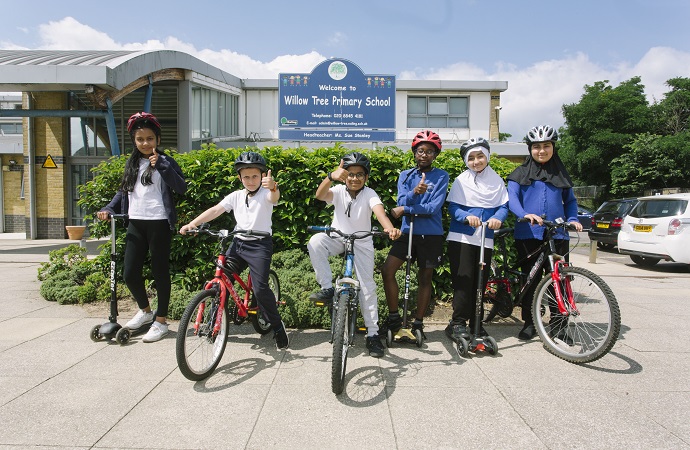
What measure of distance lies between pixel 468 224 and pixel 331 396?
6.77ft

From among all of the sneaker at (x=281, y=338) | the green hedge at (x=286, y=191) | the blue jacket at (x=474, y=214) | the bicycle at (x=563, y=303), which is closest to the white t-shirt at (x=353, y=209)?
the blue jacket at (x=474, y=214)

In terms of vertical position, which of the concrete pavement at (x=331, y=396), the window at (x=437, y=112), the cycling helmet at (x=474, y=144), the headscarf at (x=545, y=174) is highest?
the window at (x=437, y=112)

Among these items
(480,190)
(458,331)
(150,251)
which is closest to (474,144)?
(480,190)

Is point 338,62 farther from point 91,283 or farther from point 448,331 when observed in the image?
point 448,331

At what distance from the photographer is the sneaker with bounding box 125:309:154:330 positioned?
15.4ft

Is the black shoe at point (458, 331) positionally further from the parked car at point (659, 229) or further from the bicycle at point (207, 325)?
the parked car at point (659, 229)

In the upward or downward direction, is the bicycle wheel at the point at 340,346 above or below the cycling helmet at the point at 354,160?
below

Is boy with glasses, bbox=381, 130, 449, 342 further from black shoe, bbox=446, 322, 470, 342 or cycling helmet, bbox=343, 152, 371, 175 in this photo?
cycling helmet, bbox=343, 152, 371, 175

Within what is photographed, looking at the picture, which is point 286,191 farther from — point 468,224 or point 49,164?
point 49,164

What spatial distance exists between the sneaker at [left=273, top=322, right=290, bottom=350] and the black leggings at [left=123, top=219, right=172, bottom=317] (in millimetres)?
1217

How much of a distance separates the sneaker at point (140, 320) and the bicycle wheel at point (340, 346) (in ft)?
7.59

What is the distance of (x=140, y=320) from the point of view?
4.76 m

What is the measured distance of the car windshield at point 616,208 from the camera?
13868mm

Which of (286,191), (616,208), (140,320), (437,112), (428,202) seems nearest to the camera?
(428,202)
